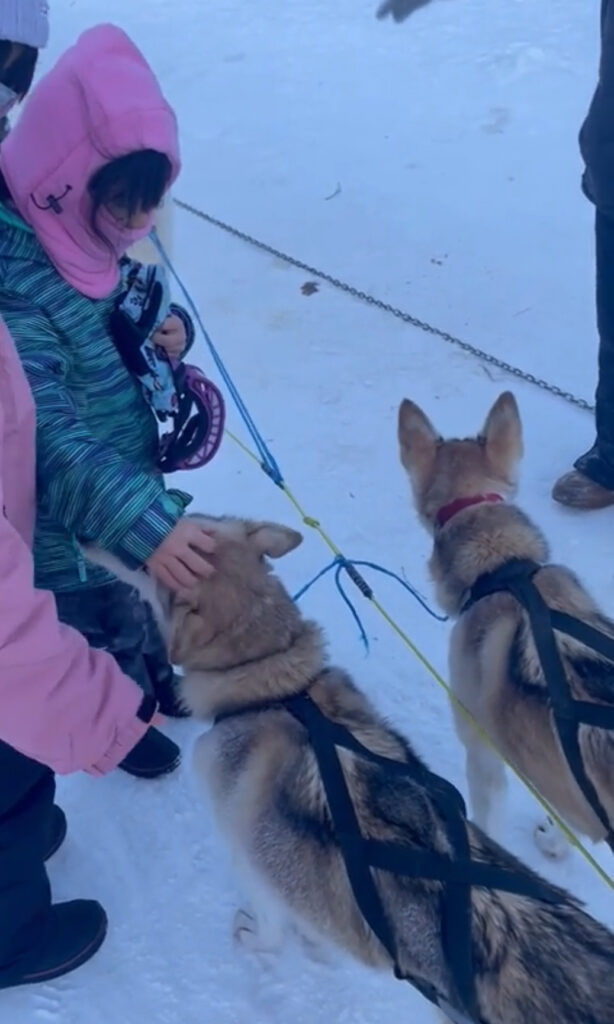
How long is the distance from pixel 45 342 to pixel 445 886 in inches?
Answer: 48.0

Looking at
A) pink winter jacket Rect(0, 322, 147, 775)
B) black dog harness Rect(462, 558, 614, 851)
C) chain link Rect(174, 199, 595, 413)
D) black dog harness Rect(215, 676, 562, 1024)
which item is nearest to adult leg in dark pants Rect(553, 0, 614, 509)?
chain link Rect(174, 199, 595, 413)

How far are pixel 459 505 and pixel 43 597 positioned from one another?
1.06m

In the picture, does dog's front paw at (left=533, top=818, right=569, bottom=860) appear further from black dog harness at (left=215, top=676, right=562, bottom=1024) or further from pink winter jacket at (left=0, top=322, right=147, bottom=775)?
pink winter jacket at (left=0, top=322, right=147, bottom=775)

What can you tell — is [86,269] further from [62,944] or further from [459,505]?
[62,944]

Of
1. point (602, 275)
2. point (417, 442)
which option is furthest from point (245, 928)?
point (602, 275)

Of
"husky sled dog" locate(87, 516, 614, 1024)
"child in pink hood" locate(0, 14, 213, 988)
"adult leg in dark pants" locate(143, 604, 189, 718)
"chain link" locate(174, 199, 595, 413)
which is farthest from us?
"chain link" locate(174, 199, 595, 413)

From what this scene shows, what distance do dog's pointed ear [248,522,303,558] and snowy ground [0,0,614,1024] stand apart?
2.96 ft

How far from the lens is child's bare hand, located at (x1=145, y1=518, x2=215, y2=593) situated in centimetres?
187

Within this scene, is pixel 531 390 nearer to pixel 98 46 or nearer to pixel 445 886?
pixel 98 46

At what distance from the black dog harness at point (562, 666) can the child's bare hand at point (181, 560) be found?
2.14 ft

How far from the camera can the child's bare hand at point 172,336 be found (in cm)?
233

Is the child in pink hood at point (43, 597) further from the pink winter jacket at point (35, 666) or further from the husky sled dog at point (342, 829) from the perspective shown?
the husky sled dog at point (342, 829)

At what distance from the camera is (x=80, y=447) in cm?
190

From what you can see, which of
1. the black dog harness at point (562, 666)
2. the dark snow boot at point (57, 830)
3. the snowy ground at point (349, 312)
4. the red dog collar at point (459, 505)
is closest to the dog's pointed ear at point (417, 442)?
the red dog collar at point (459, 505)
